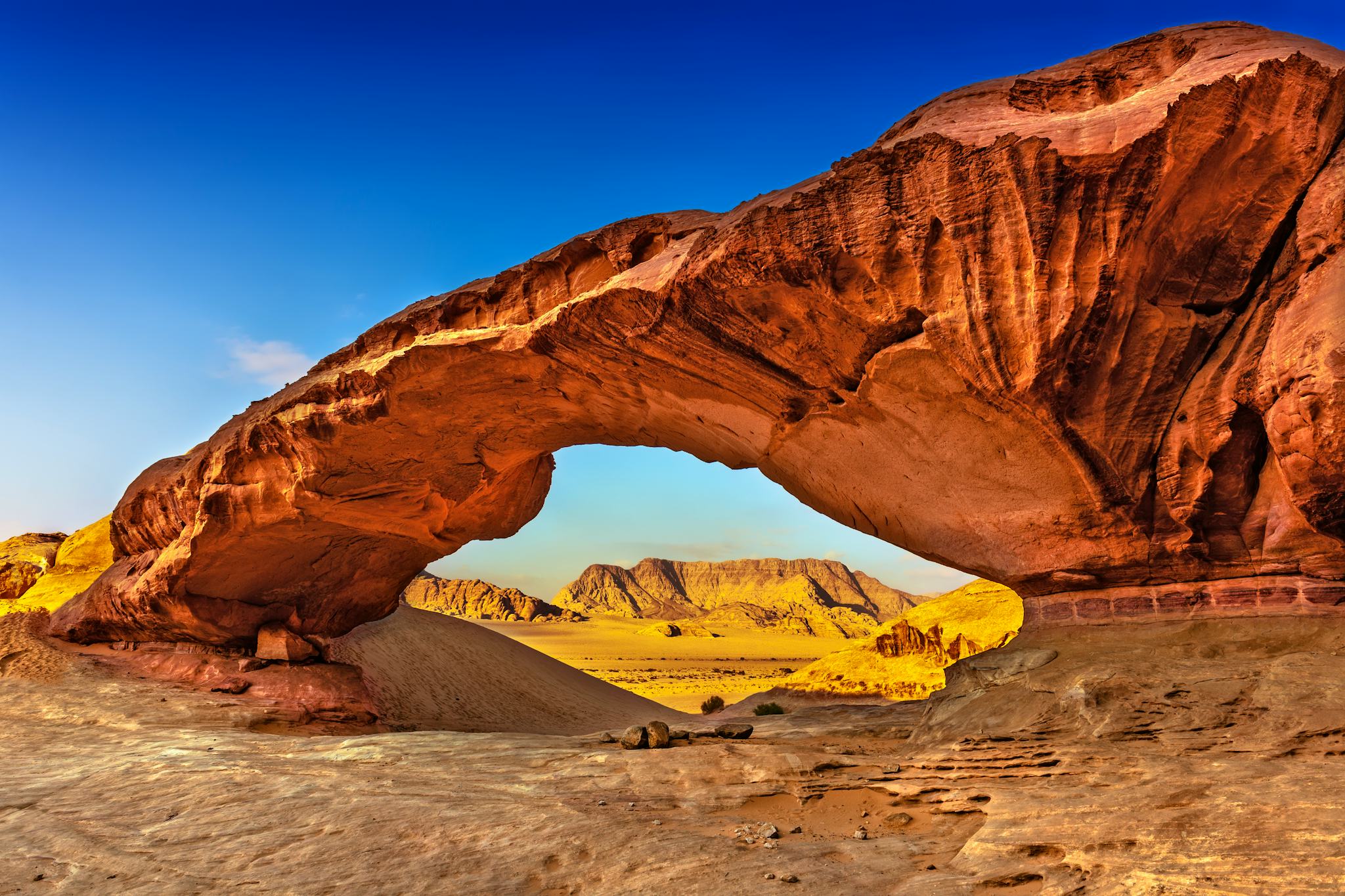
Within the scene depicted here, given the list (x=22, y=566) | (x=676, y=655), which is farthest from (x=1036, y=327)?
(x=676, y=655)

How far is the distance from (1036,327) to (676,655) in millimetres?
49302

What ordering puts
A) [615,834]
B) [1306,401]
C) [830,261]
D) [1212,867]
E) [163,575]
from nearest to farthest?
1. [1212,867]
2. [615,834]
3. [1306,401]
4. [830,261]
5. [163,575]

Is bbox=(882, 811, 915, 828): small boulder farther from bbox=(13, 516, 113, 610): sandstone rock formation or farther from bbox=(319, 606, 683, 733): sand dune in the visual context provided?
bbox=(13, 516, 113, 610): sandstone rock formation

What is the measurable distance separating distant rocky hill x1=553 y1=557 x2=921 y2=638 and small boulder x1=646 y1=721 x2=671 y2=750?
6439cm

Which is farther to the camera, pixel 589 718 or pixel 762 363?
pixel 589 718

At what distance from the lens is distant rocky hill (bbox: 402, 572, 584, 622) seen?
73.2 meters

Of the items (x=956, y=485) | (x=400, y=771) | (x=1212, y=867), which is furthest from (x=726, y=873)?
(x=956, y=485)

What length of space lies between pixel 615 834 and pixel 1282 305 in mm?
6445

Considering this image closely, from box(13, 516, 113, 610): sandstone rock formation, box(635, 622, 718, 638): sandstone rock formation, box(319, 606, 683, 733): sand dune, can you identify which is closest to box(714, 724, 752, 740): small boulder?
box(319, 606, 683, 733): sand dune

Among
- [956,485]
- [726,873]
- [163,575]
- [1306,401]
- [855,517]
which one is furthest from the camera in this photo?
[163,575]

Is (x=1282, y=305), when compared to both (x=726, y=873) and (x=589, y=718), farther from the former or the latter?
(x=589, y=718)

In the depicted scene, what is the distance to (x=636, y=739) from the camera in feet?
27.1

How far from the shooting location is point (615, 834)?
4.95m

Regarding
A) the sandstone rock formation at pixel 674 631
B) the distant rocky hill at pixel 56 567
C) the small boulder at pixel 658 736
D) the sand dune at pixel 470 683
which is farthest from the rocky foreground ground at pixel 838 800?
the sandstone rock formation at pixel 674 631
